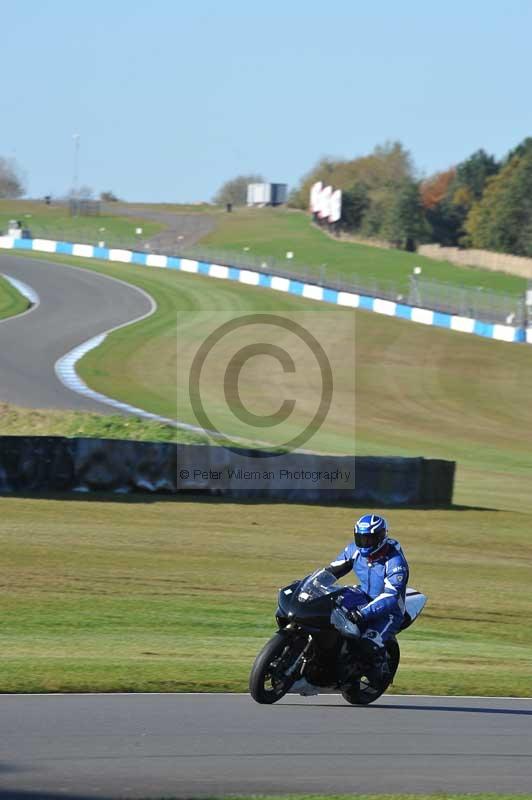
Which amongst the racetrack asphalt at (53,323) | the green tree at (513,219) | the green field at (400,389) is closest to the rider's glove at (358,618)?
the green field at (400,389)

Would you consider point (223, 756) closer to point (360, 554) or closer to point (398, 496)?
point (360, 554)

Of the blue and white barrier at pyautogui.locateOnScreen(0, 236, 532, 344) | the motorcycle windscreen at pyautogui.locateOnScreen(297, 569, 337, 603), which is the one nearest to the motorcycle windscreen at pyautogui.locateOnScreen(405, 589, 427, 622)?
the motorcycle windscreen at pyautogui.locateOnScreen(297, 569, 337, 603)

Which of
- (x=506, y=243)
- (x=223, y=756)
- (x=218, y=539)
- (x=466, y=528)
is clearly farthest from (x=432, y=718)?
(x=506, y=243)

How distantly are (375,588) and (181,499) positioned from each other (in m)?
11.9

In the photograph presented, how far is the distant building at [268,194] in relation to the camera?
145m

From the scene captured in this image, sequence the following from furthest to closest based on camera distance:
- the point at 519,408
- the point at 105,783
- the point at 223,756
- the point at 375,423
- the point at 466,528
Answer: the point at 519,408
the point at 375,423
the point at 466,528
the point at 223,756
the point at 105,783

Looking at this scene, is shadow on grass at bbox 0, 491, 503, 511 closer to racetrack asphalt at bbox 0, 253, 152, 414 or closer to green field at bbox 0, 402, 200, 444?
green field at bbox 0, 402, 200, 444

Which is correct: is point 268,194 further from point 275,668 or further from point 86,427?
point 275,668

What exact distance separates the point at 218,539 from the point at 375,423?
17845mm

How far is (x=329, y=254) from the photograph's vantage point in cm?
9806

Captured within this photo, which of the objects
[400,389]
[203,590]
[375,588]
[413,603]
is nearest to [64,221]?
[400,389]

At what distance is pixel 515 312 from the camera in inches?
2242

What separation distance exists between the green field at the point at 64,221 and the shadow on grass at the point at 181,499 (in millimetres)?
73538

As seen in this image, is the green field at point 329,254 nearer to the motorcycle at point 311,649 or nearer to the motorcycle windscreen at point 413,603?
the motorcycle windscreen at point 413,603
